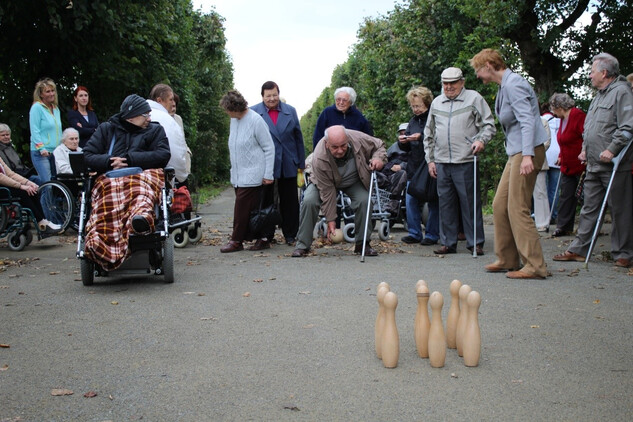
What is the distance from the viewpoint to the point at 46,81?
1149 cm

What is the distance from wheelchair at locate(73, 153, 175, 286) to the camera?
7102 millimetres

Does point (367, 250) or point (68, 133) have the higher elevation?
point (68, 133)

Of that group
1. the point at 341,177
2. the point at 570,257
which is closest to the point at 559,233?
the point at 570,257

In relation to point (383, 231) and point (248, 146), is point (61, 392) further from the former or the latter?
point (383, 231)

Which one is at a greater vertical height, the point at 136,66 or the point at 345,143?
the point at 136,66

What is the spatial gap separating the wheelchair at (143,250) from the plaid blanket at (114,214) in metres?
0.12

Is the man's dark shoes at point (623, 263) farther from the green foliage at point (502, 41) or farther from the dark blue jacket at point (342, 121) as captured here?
the green foliage at point (502, 41)

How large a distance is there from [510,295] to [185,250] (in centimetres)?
532

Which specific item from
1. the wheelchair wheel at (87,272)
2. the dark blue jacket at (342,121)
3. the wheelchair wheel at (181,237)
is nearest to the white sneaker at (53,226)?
the wheelchair wheel at (181,237)

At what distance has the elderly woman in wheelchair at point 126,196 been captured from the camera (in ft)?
22.9

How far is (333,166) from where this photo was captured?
363 inches

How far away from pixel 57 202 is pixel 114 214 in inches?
175

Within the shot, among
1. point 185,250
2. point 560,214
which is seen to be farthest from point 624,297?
point 185,250

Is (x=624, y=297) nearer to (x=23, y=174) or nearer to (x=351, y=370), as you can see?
(x=351, y=370)
